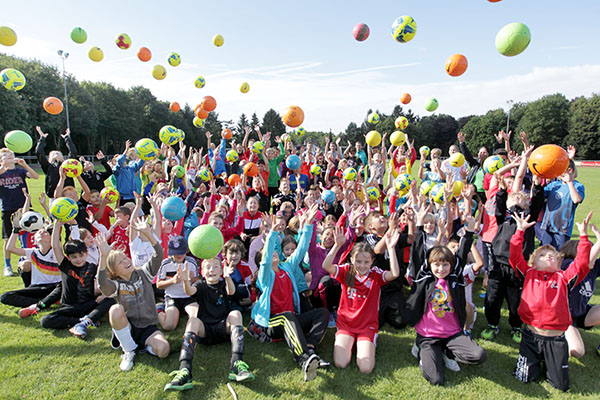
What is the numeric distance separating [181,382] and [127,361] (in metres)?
0.84

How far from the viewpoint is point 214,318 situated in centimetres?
410

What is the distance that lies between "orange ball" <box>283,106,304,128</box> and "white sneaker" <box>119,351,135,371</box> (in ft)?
20.7

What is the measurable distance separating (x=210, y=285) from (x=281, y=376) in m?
1.36

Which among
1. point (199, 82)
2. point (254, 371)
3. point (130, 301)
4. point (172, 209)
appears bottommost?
point (254, 371)

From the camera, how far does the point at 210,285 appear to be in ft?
13.5

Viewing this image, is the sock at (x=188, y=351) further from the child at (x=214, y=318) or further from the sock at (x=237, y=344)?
the sock at (x=237, y=344)

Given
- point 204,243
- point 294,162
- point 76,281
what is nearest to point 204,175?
point 294,162

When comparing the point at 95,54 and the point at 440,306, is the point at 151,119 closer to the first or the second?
the point at 95,54

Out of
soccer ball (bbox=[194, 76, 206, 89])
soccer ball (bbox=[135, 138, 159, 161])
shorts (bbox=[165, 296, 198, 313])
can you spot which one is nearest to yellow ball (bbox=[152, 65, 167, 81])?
soccer ball (bbox=[194, 76, 206, 89])

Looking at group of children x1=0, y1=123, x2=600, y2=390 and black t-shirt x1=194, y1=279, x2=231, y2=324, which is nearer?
group of children x1=0, y1=123, x2=600, y2=390

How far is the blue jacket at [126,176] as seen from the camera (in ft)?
25.5

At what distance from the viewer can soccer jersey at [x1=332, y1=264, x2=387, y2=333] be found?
12.9ft

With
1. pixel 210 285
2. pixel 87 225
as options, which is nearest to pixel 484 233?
pixel 210 285

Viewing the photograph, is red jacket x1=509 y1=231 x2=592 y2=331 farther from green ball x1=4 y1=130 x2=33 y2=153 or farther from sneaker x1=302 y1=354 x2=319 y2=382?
green ball x1=4 y1=130 x2=33 y2=153
